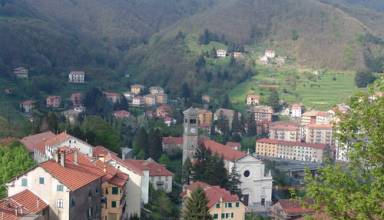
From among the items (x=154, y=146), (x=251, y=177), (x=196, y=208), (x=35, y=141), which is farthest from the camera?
(x=154, y=146)

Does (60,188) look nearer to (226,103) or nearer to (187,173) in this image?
(187,173)

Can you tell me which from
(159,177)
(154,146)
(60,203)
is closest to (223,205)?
(159,177)

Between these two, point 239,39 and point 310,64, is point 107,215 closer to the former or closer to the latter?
point 310,64

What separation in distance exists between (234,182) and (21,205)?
28395 mm

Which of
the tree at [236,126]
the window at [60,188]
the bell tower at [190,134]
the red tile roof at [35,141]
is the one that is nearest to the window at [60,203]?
the window at [60,188]

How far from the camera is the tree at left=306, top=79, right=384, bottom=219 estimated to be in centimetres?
1020

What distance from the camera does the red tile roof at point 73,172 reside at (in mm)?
27844

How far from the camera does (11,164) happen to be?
32.2 m

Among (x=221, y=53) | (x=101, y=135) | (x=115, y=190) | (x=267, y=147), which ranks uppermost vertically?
(x=221, y=53)

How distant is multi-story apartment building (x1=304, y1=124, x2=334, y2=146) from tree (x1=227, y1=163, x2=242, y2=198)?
44.1 meters

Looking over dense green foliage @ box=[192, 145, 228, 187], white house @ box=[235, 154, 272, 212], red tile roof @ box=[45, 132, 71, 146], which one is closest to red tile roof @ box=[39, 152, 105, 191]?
red tile roof @ box=[45, 132, 71, 146]

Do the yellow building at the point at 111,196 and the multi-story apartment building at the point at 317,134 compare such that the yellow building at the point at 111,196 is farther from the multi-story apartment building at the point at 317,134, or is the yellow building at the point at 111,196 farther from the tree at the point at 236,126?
the multi-story apartment building at the point at 317,134

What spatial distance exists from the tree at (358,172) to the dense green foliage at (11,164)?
2251 centimetres

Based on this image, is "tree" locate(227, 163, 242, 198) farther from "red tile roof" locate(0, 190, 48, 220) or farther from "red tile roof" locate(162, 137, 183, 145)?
"red tile roof" locate(0, 190, 48, 220)
